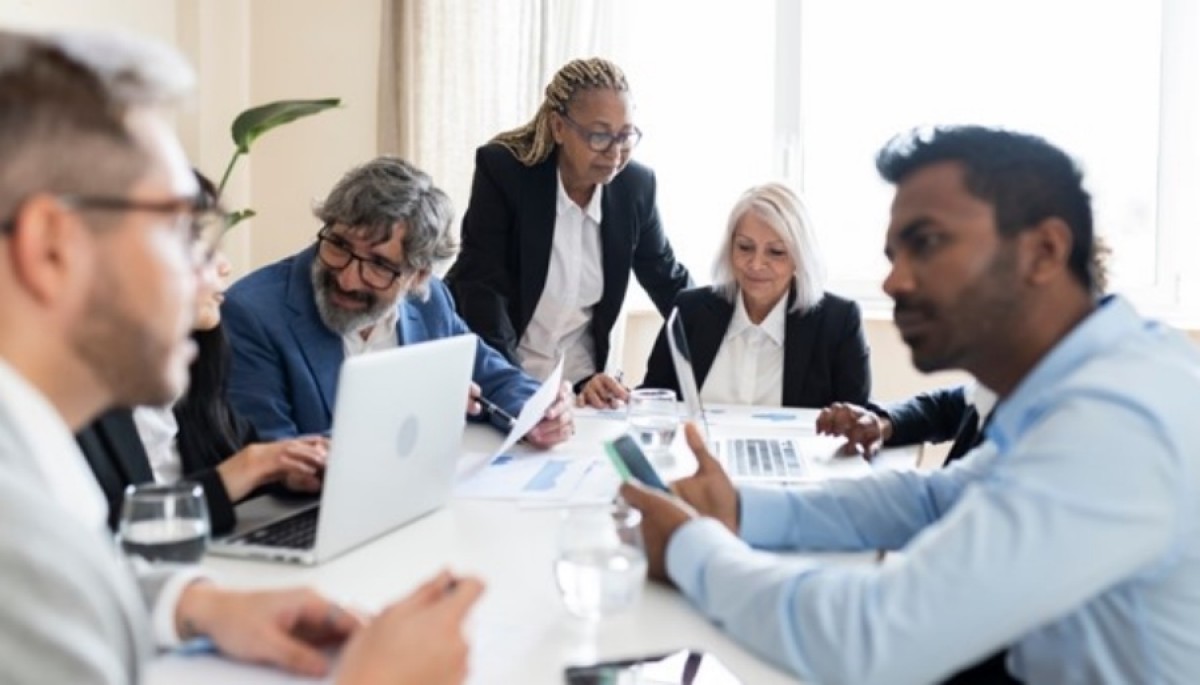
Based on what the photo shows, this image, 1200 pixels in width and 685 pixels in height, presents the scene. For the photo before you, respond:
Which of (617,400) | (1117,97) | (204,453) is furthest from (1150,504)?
(1117,97)

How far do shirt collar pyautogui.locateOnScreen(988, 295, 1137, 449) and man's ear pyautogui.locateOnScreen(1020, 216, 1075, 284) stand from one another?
64 millimetres

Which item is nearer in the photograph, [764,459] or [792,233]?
[764,459]

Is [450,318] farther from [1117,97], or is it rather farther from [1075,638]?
[1117,97]

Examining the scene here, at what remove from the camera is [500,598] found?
135cm

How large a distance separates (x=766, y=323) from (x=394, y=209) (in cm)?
112

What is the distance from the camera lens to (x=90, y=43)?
83 cm

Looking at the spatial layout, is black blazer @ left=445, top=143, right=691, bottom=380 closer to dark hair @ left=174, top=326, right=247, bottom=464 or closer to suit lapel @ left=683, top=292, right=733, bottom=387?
suit lapel @ left=683, top=292, right=733, bottom=387

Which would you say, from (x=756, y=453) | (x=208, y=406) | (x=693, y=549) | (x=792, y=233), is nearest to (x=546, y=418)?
(x=756, y=453)

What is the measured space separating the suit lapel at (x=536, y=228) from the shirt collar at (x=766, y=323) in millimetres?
555

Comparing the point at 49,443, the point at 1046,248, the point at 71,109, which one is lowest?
the point at 49,443

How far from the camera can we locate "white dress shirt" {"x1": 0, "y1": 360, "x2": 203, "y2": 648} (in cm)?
77

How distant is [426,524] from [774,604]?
658 millimetres

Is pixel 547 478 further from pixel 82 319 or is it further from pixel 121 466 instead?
pixel 82 319

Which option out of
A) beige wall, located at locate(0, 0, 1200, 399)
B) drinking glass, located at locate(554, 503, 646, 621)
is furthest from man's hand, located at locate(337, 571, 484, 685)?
beige wall, located at locate(0, 0, 1200, 399)
